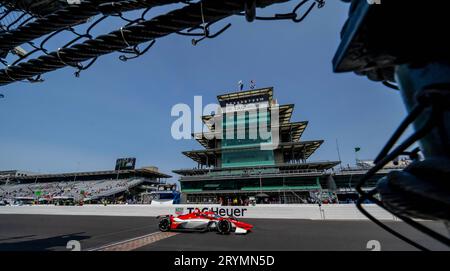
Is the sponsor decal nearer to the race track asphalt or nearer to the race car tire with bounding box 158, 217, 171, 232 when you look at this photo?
the race car tire with bounding box 158, 217, 171, 232

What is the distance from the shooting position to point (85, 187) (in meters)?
52.5

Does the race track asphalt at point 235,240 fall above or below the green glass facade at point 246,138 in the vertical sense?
below

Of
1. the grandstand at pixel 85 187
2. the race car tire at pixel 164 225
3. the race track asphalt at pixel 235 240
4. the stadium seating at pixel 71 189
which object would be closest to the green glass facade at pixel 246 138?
the grandstand at pixel 85 187

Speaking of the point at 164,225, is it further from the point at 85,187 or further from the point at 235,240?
the point at 85,187

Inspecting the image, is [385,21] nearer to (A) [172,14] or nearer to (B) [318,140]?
(A) [172,14]

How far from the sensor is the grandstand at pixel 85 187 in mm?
46369

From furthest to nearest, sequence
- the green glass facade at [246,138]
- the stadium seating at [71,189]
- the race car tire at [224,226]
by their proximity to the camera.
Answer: the stadium seating at [71,189], the green glass facade at [246,138], the race car tire at [224,226]

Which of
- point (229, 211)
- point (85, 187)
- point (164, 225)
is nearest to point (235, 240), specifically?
point (164, 225)

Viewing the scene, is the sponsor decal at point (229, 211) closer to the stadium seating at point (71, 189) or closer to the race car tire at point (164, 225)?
the race car tire at point (164, 225)

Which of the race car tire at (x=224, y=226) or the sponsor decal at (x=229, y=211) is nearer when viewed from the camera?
the race car tire at (x=224, y=226)

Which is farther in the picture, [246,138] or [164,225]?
[246,138]

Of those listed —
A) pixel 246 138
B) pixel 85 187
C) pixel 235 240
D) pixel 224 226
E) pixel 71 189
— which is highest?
pixel 246 138

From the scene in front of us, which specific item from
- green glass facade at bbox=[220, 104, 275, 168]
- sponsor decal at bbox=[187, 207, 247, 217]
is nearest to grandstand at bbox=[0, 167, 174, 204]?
green glass facade at bbox=[220, 104, 275, 168]
